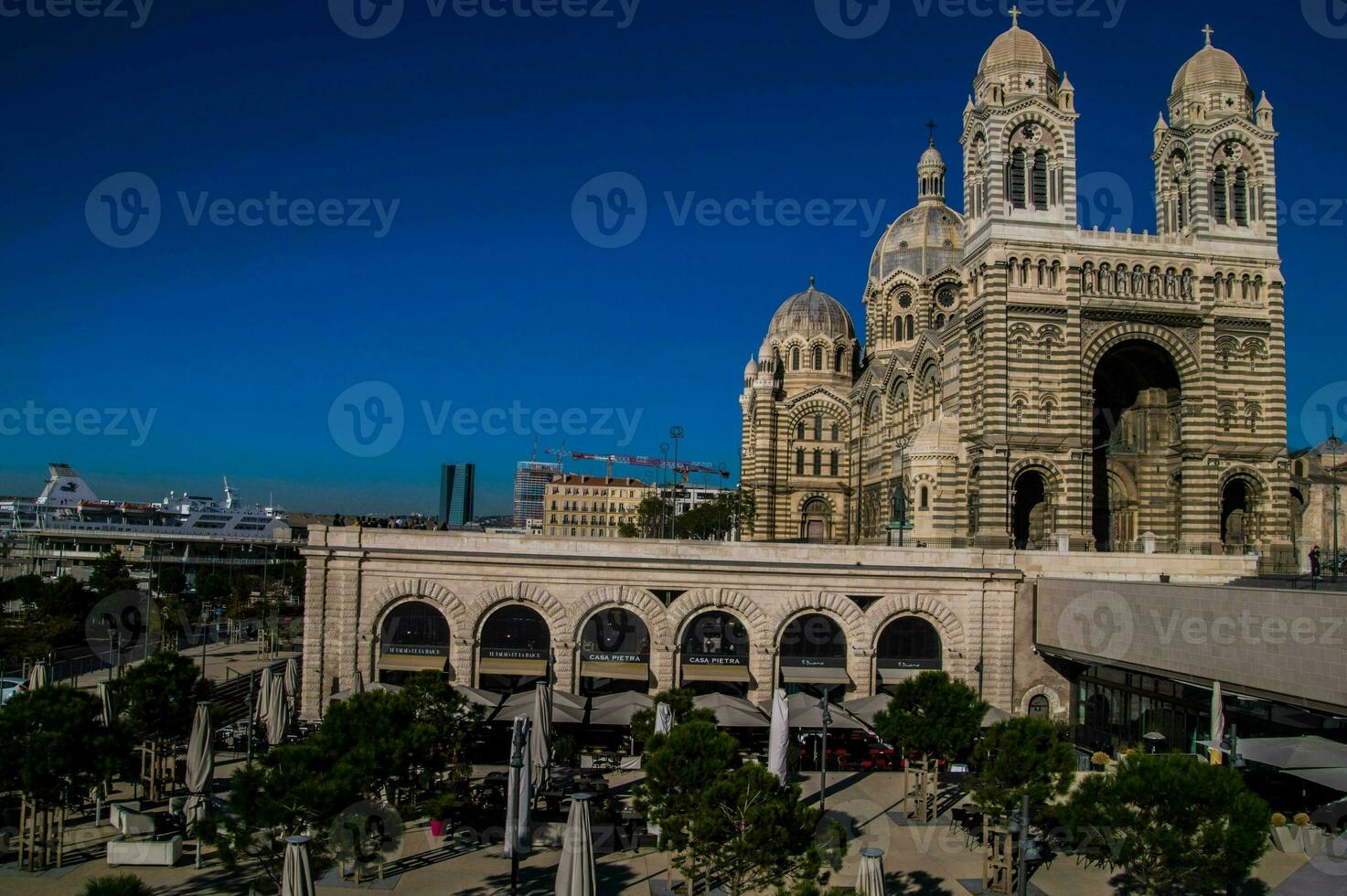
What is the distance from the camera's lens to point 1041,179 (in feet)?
165

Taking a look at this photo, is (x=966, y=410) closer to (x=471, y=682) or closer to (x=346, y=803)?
(x=471, y=682)

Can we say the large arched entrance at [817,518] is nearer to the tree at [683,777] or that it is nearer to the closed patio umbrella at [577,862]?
the tree at [683,777]

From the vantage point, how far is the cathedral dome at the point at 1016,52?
166 feet

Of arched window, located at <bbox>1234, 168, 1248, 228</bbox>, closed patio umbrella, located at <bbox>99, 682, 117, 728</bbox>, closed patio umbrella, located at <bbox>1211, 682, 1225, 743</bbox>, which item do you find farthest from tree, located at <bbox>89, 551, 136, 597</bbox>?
arched window, located at <bbox>1234, 168, 1248, 228</bbox>

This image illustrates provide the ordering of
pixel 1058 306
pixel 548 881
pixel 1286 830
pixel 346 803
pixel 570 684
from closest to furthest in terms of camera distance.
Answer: pixel 346 803, pixel 548 881, pixel 1286 830, pixel 570 684, pixel 1058 306

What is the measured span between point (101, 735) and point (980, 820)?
18946mm

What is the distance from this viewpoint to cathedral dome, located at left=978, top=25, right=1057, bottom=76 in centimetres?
5053

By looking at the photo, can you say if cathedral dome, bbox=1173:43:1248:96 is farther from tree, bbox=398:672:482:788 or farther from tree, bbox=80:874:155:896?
tree, bbox=80:874:155:896

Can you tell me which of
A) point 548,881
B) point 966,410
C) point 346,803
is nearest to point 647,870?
point 548,881

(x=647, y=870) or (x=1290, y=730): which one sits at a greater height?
(x=1290, y=730)

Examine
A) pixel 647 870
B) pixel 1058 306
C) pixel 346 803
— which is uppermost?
pixel 1058 306

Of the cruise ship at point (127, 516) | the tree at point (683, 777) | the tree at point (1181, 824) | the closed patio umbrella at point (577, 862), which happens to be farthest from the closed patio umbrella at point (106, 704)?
the cruise ship at point (127, 516)

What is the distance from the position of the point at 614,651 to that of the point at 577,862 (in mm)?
19075

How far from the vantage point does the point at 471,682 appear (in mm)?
35062
